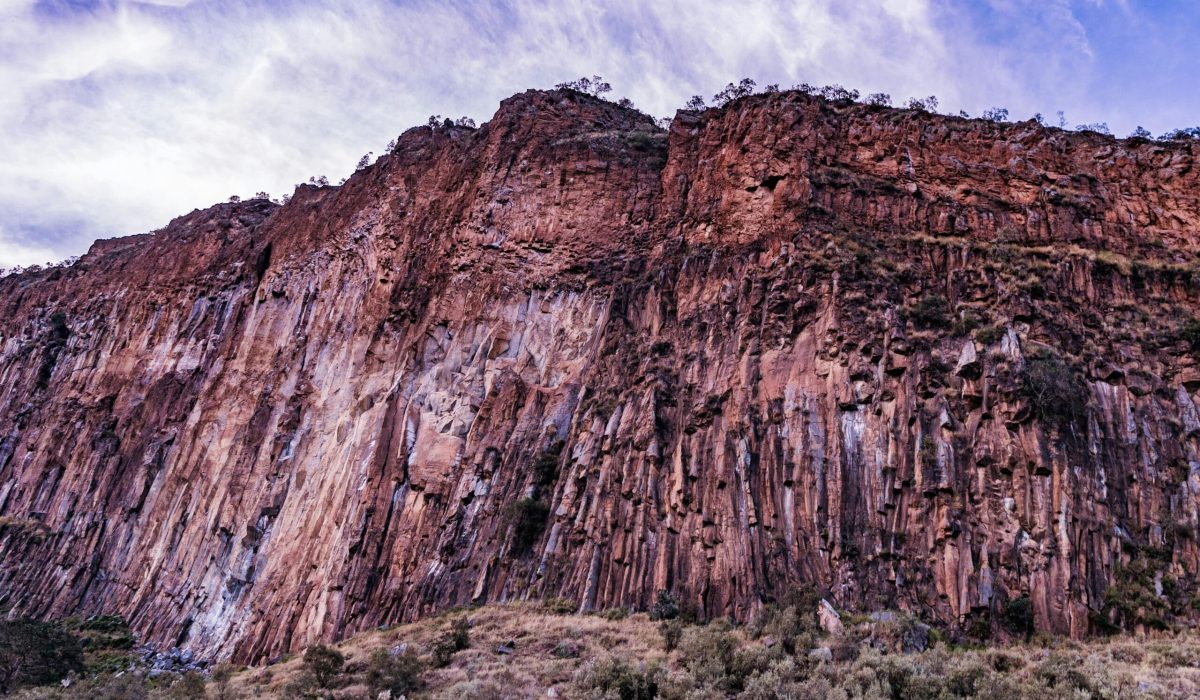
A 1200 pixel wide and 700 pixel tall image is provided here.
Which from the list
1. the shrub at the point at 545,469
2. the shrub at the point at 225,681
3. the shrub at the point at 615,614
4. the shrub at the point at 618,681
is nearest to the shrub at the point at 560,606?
the shrub at the point at 615,614

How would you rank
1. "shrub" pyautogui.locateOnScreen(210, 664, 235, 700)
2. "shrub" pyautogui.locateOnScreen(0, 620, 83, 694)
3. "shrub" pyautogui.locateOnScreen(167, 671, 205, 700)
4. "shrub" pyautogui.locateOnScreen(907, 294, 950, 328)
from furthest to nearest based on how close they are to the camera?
"shrub" pyautogui.locateOnScreen(0, 620, 83, 694)
"shrub" pyautogui.locateOnScreen(907, 294, 950, 328)
"shrub" pyautogui.locateOnScreen(167, 671, 205, 700)
"shrub" pyautogui.locateOnScreen(210, 664, 235, 700)

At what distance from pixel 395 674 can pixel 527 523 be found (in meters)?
7.94

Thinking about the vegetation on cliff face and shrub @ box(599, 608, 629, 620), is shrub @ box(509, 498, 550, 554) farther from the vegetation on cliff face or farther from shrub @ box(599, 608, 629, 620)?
shrub @ box(599, 608, 629, 620)

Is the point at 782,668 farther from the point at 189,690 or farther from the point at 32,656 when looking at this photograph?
the point at 32,656

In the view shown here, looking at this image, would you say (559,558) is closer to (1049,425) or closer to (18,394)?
(1049,425)

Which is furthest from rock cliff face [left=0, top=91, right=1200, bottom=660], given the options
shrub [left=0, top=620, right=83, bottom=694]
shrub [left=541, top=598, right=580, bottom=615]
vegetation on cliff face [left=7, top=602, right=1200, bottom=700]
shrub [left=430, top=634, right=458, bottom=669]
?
shrub [left=0, top=620, right=83, bottom=694]

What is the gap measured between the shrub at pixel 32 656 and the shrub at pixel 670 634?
21579 millimetres

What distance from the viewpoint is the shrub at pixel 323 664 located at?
21.8 m

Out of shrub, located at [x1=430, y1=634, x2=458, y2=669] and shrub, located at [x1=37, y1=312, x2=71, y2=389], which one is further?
shrub, located at [x1=37, y1=312, x2=71, y2=389]

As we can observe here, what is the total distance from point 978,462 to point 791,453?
4.86m

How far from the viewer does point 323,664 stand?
72.6ft

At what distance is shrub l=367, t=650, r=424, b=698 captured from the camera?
2039 cm

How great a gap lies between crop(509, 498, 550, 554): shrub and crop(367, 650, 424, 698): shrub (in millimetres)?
6627

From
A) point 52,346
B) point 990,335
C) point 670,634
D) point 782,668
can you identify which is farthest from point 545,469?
point 52,346
